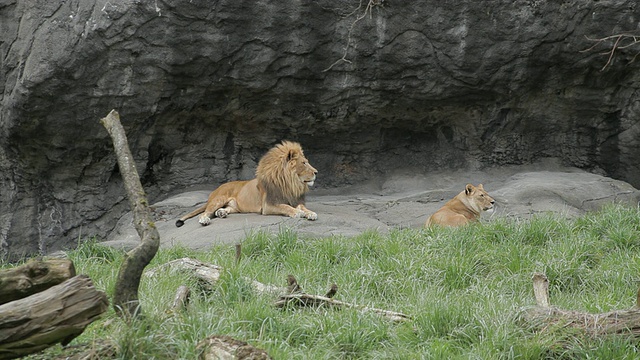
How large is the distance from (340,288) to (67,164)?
22.1 ft

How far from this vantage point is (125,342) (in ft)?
14.0

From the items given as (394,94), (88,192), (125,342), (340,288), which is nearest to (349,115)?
(394,94)

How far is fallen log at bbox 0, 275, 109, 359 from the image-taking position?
3.78 meters

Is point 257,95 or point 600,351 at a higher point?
point 257,95

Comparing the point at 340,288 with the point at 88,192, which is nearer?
the point at 340,288

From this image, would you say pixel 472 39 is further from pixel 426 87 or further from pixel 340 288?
pixel 340 288

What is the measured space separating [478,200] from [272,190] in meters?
2.87

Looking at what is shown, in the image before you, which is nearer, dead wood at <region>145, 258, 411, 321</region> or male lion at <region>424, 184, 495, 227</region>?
dead wood at <region>145, 258, 411, 321</region>

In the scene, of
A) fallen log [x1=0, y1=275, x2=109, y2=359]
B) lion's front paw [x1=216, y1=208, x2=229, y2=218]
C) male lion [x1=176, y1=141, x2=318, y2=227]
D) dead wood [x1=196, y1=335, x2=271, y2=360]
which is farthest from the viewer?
male lion [x1=176, y1=141, x2=318, y2=227]

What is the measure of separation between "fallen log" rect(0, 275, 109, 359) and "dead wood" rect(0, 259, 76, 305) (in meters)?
0.23

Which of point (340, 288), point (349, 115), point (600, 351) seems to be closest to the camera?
point (600, 351)

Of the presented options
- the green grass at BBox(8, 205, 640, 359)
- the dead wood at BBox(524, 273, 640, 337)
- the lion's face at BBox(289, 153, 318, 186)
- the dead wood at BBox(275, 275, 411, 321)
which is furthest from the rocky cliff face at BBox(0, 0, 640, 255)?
the dead wood at BBox(524, 273, 640, 337)

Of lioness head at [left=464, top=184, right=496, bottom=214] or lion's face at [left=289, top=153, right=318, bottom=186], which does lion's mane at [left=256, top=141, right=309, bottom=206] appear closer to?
lion's face at [left=289, top=153, right=318, bottom=186]

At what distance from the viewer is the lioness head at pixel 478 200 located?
417 inches
